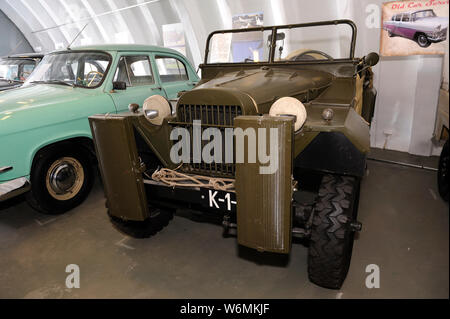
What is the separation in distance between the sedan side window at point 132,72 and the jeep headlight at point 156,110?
1.83 m

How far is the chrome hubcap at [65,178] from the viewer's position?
337 cm

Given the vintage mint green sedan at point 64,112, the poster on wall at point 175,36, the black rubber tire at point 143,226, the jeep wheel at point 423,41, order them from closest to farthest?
1. the black rubber tire at point 143,226
2. the vintage mint green sedan at point 64,112
3. the jeep wheel at point 423,41
4. the poster on wall at point 175,36

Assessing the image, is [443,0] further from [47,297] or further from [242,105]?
[47,297]

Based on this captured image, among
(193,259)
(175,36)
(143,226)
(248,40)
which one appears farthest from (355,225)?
(175,36)

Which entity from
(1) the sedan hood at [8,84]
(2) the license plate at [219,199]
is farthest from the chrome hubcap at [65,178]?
(1) the sedan hood at [8,84]

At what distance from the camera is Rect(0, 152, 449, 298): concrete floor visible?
7.30 feet

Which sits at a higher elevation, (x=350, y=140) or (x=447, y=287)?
(x=350, y=140)

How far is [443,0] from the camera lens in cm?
397

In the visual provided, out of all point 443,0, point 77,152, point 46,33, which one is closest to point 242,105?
point 77,152

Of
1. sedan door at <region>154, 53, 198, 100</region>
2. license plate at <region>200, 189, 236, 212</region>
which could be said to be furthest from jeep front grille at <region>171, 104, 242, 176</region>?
sedan door at <region>154, 53, 198, 100</region>

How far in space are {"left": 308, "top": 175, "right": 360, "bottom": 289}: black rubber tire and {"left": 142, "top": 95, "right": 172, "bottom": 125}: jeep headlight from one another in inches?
53.6

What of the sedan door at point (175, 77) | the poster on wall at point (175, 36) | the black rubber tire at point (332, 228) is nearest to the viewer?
the black rubber tire at point (332, 228)

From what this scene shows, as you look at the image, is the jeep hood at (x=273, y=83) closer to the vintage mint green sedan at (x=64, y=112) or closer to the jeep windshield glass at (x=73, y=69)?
the vintage mint green sedan at (x=64, y=112)

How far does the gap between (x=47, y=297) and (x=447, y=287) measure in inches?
96.2
